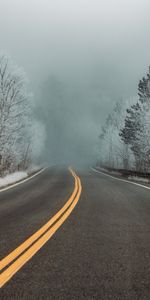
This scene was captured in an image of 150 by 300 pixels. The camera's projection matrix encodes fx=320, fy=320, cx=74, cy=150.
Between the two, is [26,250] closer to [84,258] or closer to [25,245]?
[25,245]

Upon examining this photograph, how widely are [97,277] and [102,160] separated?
74.0 meters

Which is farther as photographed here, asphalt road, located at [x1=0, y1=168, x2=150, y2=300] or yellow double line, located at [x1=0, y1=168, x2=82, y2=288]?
yellow double line, located at [x1=0, y1=168, x2=82, y2=288]

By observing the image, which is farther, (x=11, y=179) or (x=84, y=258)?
(x=11, y=179)

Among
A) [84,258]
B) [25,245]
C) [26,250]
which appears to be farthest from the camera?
[25,245]

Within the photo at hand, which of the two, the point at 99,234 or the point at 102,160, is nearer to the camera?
the point at 99,234

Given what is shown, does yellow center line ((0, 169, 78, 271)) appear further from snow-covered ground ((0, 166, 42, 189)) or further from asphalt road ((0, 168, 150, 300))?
snow-covered ground ((0, 166, 42, 189))

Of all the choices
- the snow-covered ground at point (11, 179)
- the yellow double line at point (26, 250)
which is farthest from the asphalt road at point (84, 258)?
the snow-covered ground at point (11, 179)

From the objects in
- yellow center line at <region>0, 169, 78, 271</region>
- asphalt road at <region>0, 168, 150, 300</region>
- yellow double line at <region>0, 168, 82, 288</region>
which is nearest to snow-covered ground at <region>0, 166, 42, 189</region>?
asphalt road at <region>0, 168, 150, 300</region>

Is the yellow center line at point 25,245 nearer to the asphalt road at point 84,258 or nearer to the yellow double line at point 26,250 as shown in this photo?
the yellow double line at point 26,250

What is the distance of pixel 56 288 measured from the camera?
3.29 meters

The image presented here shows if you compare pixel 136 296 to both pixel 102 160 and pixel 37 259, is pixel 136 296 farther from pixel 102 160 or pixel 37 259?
pixel 102 160

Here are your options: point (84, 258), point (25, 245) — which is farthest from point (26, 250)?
point (84, 258)

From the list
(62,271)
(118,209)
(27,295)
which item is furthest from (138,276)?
(118,209)

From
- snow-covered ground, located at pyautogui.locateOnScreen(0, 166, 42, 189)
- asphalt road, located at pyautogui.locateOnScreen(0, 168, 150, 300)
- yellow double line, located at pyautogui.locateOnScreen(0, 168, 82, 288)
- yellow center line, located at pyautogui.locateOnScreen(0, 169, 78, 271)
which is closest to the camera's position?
asphalt road, located at pyautogui.locateOnScreen(0, 168, 150, 300)
